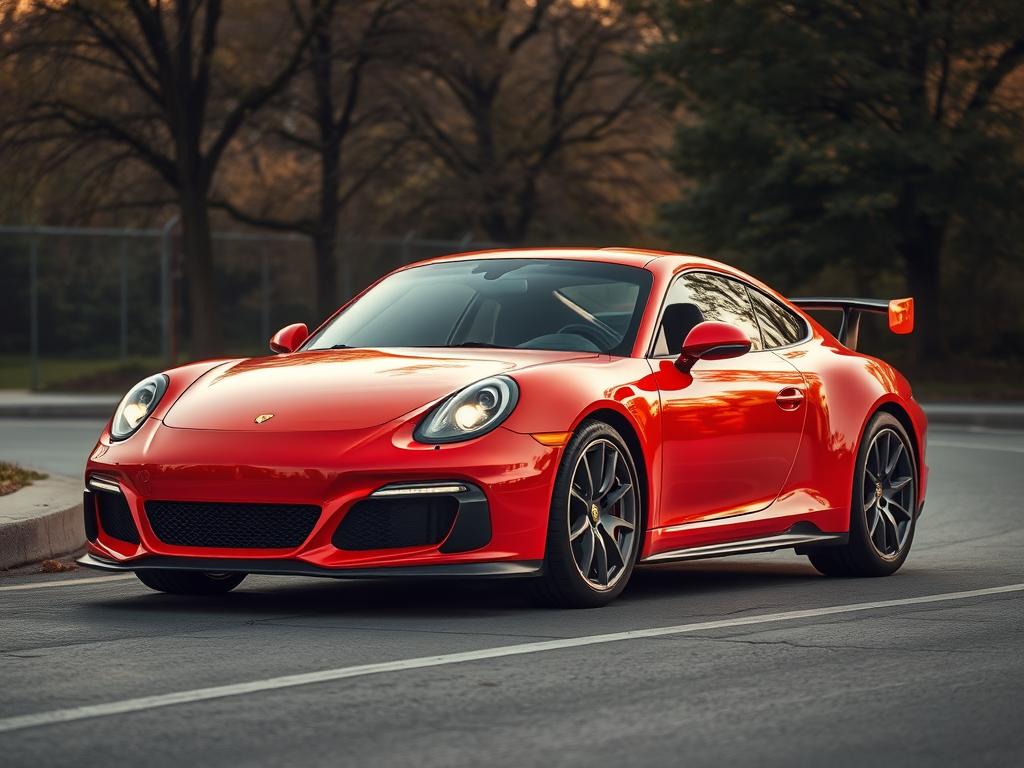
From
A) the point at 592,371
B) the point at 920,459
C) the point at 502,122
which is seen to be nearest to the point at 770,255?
the point at 502,122

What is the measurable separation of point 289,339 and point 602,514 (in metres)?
1.92

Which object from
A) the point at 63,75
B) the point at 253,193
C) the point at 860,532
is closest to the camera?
the point at 860,532

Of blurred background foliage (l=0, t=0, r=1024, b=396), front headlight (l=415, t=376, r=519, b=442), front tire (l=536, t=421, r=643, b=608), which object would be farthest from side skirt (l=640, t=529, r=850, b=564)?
blurred background foliage (l=0, t=0, r=1024, b=396)

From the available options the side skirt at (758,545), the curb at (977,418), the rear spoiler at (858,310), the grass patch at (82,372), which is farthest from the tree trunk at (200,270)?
the side skirt at (758,545)

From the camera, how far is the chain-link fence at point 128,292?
33.2 meters

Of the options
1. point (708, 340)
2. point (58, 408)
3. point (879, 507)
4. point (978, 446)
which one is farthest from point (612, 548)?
point (58, 408)

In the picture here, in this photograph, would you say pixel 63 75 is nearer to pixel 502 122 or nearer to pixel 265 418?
pixel 502 122

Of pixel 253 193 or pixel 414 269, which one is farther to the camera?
pixel 253 193

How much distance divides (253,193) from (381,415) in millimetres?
50076

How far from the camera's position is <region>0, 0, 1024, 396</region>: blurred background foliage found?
32.0 meters

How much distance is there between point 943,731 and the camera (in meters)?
5.18

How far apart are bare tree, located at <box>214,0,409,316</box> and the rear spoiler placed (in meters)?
23.8

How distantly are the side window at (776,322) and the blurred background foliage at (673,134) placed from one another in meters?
22.1

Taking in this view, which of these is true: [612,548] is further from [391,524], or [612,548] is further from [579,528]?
[391,524]
